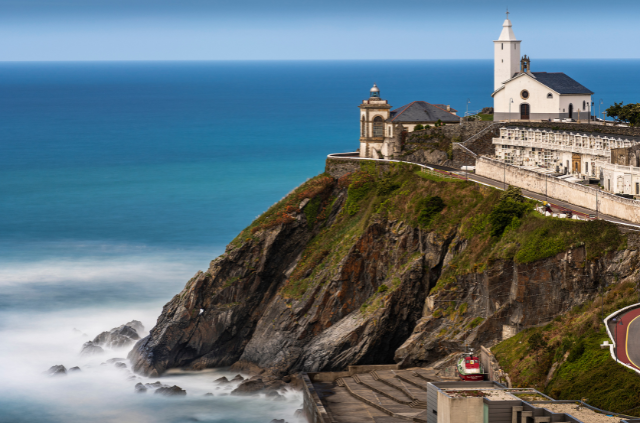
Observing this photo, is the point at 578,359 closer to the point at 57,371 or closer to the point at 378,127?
the point at 378,127

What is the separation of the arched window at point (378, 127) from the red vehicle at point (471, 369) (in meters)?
35.1

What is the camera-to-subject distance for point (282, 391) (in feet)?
219

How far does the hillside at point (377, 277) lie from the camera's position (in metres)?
58.1

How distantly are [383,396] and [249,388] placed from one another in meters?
12.2

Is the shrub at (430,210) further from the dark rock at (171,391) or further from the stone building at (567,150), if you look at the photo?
the dark rock at (171,391)

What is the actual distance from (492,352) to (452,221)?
14.6 meters

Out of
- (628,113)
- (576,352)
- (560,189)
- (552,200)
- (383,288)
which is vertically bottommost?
(576,352)

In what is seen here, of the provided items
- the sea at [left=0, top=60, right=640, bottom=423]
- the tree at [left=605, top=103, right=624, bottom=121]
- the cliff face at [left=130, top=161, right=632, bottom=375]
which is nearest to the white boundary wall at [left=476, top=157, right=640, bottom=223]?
the cliff face at [left=130, top=161, right=632, bottom=375]

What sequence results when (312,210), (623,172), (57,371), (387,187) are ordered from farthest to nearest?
(312,210)
(387,187)
(57,371)
(623,172)

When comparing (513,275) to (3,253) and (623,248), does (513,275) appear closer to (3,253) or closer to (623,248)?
(623,248)

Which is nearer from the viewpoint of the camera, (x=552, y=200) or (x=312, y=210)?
(x=552, y=200)

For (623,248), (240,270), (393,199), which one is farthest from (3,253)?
(623,248)

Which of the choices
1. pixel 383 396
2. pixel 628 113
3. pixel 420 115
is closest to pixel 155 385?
pixel 383 396

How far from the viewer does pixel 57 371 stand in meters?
75.1
